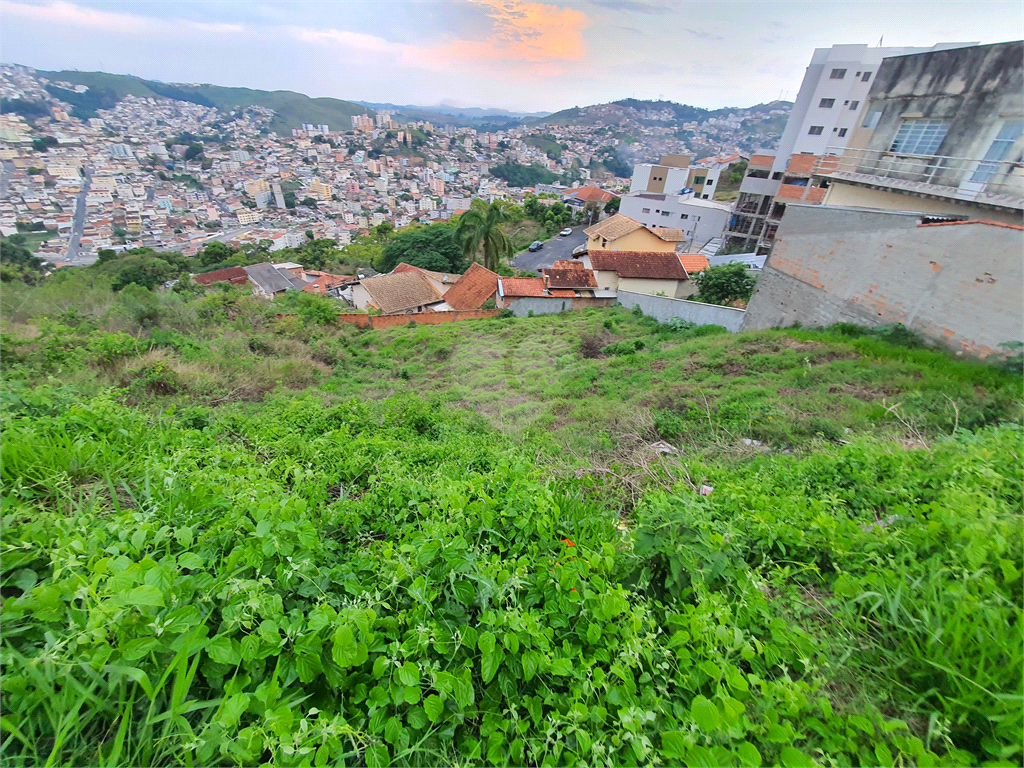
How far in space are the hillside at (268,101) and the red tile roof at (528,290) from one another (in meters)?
168

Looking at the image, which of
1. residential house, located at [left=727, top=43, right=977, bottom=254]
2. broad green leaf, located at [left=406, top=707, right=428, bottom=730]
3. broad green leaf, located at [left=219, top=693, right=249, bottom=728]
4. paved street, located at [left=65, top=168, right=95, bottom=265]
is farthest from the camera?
paved street, located at [left=65, top=168, right=95, bottom=265]

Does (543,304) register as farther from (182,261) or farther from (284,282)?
(182,261)

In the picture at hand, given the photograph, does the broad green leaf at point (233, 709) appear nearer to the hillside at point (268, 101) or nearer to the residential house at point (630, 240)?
the residential house at point (630, 240)

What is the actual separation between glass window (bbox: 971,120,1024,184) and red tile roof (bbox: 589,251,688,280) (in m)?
11.8

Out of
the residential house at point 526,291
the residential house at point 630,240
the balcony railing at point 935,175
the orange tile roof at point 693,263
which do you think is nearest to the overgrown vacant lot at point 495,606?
the balcony railing at point 935,175

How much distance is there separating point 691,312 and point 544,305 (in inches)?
275

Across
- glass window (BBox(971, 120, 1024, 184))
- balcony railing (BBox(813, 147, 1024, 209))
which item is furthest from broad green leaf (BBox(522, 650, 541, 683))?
glass window (BBox(971, 120, 1024, 184))

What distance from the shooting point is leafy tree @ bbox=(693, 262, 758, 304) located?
1781 cm

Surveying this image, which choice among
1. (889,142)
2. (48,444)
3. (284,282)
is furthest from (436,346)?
(284,282)

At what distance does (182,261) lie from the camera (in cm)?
4034

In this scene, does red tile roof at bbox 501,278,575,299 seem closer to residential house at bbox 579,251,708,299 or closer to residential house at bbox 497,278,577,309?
residential house at bbox 497,278,577,309

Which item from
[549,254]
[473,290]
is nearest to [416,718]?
[473,290]

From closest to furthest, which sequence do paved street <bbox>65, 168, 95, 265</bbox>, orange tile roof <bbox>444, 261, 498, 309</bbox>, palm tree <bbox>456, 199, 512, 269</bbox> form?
orange tile roof <bbox>444, 261, 498, 309</bbox>, palm tree <bbox>456, 199, 512, 269</bbox>, paved street <bbox>65, 168, 95, 265</bbox>

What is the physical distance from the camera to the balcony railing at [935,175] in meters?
8.15
